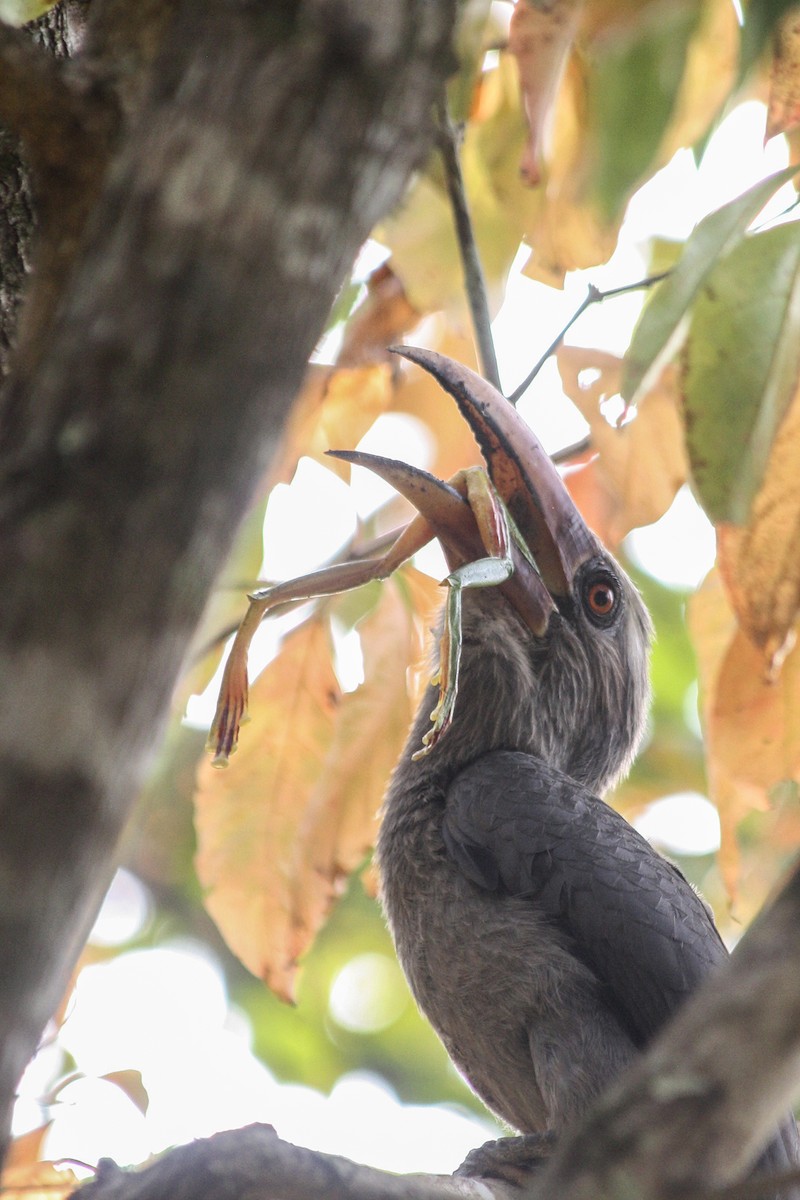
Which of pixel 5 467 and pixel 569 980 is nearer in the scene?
pixel 5 467

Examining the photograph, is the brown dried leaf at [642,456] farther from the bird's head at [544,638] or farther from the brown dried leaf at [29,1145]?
the brown dried leaf at [29,1145]

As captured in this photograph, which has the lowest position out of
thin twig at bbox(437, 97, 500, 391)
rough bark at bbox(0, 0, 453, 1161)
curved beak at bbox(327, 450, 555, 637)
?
rough bark at bbox(0, 0, 453, 1161)

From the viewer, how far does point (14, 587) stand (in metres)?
0.91

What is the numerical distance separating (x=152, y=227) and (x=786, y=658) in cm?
169

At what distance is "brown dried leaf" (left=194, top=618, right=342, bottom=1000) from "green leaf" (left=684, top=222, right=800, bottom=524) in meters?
1.35

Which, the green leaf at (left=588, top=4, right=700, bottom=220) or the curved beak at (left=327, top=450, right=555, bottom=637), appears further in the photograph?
the curved beak at (left=327, top=450, right=555, bottom=637)

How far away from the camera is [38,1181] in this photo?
105 inches

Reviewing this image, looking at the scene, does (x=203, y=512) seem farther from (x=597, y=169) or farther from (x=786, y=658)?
(x=786, y=658)

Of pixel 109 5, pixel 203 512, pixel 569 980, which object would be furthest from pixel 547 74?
pixel 569 980

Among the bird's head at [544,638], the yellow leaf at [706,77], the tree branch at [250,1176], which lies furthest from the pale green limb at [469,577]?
the yellow leaf at [706,77]

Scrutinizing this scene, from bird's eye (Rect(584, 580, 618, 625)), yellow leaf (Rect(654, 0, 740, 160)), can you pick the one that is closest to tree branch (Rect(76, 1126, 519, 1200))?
yellow leaf (Rect(654, 0, 740, 160))

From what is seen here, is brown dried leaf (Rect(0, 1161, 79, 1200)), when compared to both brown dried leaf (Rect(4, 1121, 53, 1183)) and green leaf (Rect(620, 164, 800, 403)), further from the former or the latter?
green leaf (Rect(620, 164, 800, 403))

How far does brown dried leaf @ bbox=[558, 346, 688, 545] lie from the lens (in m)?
2.56

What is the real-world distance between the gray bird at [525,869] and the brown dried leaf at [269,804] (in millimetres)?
288
